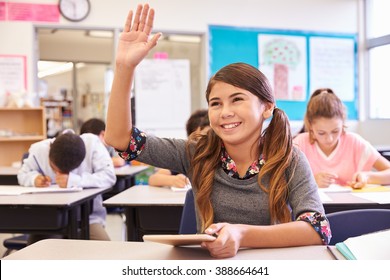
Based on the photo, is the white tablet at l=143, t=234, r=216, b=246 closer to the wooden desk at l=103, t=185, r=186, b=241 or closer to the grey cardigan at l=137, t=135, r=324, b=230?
the grey cardigan at l=137, t=135, r=324, b=230

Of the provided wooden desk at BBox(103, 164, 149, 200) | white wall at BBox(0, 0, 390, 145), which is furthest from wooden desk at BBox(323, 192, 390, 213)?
white wall at BBox(0, 0, 390, 145)

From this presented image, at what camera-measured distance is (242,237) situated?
911mm

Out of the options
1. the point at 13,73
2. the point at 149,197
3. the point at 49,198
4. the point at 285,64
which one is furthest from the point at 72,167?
the point at 285,64

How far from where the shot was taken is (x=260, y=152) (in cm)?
117

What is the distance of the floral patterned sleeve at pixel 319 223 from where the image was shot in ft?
3.24

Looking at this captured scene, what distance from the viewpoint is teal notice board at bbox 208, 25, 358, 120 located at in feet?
15.8

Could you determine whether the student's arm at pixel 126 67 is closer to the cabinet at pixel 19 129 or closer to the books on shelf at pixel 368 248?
the books on shelf at pixel 368 248

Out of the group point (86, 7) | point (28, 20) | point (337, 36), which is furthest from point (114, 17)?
point (337, 36)

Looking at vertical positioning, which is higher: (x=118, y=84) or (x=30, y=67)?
(x=30, y=67)

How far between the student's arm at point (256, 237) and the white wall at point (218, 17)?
3.56m

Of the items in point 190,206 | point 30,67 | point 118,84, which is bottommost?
point 190,206
